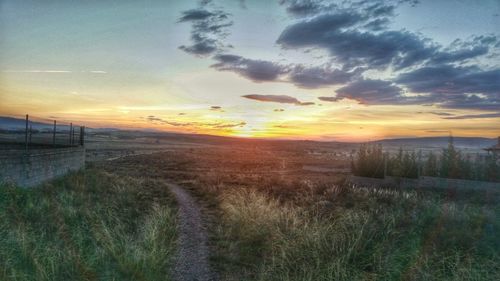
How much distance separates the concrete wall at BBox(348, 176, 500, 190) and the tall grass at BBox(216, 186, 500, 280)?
8089 millimetres

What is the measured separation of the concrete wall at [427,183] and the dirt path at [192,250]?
12646mm

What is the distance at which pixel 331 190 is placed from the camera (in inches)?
595

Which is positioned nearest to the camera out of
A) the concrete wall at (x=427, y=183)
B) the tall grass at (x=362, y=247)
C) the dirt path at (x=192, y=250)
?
the tall grass at (x=362, y=247)

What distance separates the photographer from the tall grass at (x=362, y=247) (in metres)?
6.13

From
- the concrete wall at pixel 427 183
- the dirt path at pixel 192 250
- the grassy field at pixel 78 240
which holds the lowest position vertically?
the dirt path at pixel 192 250

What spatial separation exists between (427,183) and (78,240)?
58.6 ft

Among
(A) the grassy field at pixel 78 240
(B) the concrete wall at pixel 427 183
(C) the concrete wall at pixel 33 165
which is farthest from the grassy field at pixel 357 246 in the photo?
(B) the concrete wall at pixel 427 183

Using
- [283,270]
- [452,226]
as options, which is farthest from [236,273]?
[452,226]

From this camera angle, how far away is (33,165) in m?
13.6

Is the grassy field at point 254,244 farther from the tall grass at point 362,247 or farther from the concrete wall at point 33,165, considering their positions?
the concrete wall at point 33,165

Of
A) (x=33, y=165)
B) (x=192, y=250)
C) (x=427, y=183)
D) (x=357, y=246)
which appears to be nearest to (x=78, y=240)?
(x=192, y=250)

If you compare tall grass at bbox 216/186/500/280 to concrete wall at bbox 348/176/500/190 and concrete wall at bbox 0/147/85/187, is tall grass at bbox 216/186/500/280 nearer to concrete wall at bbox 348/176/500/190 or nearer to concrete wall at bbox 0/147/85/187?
concrete wall at bbox 0/147/85/187

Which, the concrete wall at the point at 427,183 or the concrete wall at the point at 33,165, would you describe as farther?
the concrete wall at the point at 427,183

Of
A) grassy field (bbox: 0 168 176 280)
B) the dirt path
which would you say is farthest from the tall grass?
grassy field (bbox: 0 168 176 280)
